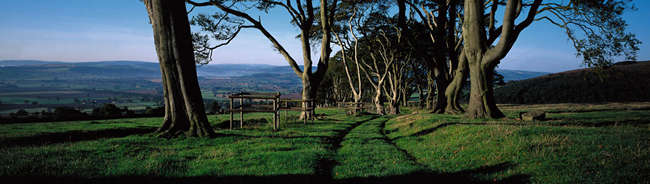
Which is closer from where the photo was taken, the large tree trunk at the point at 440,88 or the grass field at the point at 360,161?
the grass field at the point at 360,161

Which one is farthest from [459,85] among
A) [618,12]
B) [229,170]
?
[229,170]

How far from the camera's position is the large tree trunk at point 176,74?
1126cm

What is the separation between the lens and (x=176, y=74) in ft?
37.3

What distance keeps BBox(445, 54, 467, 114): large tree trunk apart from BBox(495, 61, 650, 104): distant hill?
101ft

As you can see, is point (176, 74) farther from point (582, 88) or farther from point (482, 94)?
point (582, 88)

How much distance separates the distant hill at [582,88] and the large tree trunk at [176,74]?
161 feet

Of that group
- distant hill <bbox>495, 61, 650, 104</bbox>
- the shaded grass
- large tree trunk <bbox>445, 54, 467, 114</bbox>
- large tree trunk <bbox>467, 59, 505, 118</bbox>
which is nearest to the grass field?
the shaded grass

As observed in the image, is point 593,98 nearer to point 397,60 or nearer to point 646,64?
point 646,64

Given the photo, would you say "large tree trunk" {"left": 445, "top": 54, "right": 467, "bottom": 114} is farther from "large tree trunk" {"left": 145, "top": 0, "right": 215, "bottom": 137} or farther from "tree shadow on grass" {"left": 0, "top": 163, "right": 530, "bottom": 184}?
"large tree trunk" {"left": 145, "top": 0, "right": 215, "bottom": 137}

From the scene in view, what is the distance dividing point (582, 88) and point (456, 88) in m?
48.4

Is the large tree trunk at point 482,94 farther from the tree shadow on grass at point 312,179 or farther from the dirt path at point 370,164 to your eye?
the tree shadow on grass at point 312,179

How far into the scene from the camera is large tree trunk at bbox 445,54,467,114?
67.8 feet

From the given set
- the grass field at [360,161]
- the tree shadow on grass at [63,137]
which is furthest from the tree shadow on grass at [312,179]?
the tree shadow on grass at [63,137]

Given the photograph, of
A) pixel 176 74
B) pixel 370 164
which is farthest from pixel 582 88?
pixel 176 74
